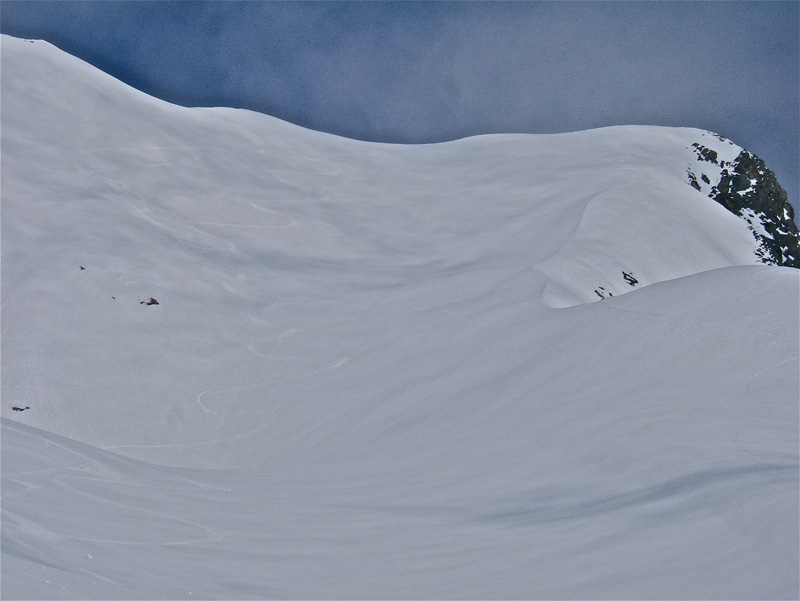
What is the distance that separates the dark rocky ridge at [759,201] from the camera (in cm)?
2722

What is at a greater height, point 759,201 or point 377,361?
point 759,201

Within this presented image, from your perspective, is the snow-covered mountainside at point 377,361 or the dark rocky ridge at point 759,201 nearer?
the snow-covered mountainside at point 377,361

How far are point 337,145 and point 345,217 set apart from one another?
6.28m

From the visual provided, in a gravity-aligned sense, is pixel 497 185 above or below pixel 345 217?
above

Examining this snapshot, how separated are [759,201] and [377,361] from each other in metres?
22.9

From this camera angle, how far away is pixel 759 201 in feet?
96.9

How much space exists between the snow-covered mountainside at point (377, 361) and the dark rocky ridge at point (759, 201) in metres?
0.25

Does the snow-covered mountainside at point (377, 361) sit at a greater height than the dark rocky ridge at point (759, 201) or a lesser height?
lesser

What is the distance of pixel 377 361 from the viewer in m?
12.3

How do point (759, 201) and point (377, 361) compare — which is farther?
point (759, 201)

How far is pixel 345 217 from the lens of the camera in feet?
62.8

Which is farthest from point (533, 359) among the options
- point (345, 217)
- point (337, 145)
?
point (337, 145)

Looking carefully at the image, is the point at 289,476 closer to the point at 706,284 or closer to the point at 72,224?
the point at 706,284

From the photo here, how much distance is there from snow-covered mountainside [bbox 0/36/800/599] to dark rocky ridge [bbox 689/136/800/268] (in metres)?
0.25
